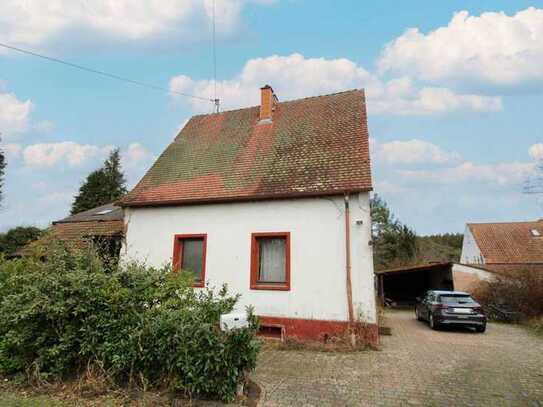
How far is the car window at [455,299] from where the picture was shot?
42.2 feet

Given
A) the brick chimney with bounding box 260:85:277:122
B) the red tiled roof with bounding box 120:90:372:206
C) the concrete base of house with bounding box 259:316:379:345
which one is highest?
the brick chimney with bounding box 260:85:277:122

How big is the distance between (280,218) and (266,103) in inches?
246

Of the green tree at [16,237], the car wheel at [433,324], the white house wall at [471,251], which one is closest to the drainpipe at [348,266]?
the car wheel at [433,324]

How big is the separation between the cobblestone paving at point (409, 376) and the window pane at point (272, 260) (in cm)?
218

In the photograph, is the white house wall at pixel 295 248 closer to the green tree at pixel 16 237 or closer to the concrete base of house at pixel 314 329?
the concrete base of house at pixel 314 329

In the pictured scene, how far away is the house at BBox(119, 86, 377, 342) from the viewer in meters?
9.47

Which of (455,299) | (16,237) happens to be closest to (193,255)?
(455,299)

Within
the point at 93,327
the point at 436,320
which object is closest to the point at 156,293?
the point at 93,327

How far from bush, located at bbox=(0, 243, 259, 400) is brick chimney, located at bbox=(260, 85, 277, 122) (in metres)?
9.35

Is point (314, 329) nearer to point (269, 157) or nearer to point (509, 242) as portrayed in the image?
point (269, 157)

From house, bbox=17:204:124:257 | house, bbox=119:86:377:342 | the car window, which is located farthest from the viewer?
house, bbox=17:204:124:257

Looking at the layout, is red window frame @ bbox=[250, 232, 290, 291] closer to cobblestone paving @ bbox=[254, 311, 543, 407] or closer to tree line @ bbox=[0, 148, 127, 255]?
cobblestone paving @ bbox=[254, 311, 543, 407]

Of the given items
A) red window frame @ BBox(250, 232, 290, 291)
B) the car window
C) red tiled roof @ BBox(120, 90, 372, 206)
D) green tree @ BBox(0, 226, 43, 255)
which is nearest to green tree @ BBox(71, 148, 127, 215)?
green tree @ BBox(0, 226, 43, 255)

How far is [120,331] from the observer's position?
5773mm
